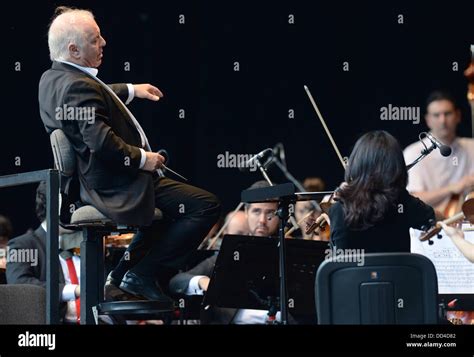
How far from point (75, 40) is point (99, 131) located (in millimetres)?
450

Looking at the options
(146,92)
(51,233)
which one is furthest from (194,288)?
(51,233)

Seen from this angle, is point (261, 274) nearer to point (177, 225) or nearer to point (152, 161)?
point (177, 225)

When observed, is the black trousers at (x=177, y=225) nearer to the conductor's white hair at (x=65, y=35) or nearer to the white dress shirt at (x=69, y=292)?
the conductor's white hair at (x=65, y=35)

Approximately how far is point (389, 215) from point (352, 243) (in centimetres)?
18

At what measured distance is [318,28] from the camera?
26.4 feet

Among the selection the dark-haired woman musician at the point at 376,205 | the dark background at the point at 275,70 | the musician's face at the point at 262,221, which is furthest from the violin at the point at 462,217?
the dark background at the point at 275,70

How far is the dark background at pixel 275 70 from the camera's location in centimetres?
755

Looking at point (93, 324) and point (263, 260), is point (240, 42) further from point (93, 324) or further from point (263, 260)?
point (93, 324)

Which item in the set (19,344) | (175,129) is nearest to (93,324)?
(19,344)

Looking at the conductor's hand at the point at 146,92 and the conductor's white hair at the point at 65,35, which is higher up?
the conductor's white hair at the point at 65,35

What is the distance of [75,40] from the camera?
430 cm

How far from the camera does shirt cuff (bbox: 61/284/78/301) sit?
5.07 m

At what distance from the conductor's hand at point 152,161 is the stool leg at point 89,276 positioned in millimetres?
329

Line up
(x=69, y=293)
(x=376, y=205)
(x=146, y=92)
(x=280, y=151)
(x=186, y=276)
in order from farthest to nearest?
(x=280, y=151) → (x=186, y=276) → (x=69, y=293) → (x=146, y=92) → (x=376, y=205)
